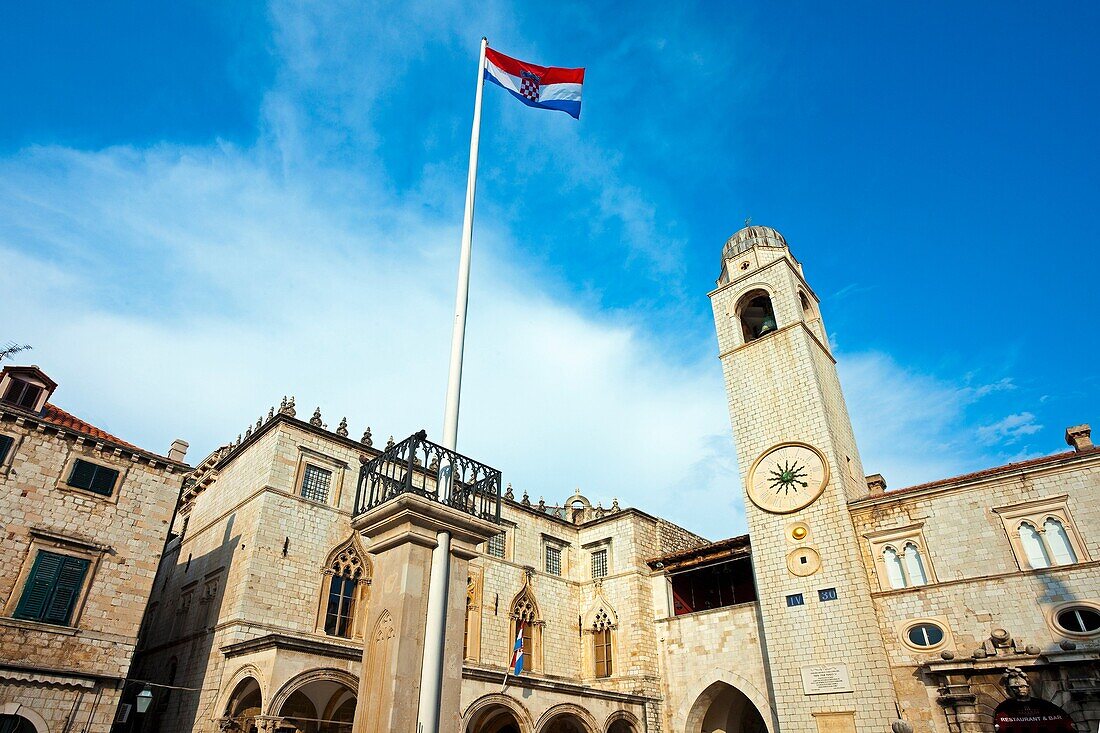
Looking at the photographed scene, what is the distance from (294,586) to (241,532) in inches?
112

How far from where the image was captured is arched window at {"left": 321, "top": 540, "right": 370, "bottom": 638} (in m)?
23.9

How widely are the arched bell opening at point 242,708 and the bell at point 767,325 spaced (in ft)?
79.5

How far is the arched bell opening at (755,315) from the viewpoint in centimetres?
3117

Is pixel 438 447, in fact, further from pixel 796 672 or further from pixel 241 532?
pixel 796 672

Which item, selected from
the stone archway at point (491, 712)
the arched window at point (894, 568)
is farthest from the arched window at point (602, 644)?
the arched window at point (894, 568)

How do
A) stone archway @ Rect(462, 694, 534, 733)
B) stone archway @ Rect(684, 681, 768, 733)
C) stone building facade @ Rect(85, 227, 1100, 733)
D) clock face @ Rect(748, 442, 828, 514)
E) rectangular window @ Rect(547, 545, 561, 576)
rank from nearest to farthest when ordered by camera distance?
stone building facade @ Rect(85, 227, 1100, 733), stone archway @ Rect(462, 694, 534, 733), clock face @ Rect(748, 442, 828, 514), stone archway @ Rect(684, 681, 768, 733), rectangular window @ Rect(547, 545, 561, 576)

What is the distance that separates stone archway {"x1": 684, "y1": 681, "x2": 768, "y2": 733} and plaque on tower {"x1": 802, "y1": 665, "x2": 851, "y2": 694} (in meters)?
4.95

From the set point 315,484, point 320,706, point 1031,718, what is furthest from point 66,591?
point 1031,718

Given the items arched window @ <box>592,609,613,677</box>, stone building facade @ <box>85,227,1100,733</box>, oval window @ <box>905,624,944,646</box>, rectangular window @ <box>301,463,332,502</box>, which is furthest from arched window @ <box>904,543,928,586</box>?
rectangular window @ <box>301,463,332,502</box>

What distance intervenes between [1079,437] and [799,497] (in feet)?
29.8

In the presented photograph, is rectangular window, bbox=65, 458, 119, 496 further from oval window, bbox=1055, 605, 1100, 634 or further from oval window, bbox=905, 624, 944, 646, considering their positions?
oval window, bbox=1055, 605, 1100, 634

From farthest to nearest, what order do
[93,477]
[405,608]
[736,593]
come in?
[736,593] < [93,477] < [405,608]

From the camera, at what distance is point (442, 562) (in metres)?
9.73

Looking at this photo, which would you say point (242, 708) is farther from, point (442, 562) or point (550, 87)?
point (550, 87)
